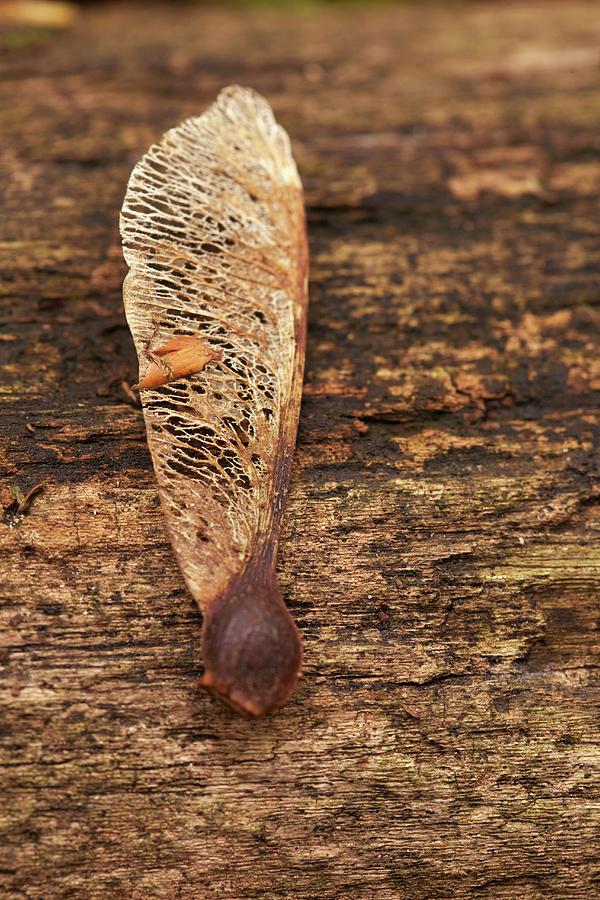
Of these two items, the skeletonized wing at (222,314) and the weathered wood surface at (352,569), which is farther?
the skeletonized wing at (222,314)

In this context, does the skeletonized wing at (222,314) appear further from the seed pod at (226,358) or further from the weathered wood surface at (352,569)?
the weathered wood surface at (352,569)

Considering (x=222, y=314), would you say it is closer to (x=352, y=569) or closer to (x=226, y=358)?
(x=226, y=358)

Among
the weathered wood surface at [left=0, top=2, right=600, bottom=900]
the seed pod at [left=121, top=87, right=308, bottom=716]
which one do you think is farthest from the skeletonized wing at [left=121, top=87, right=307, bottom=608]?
the weathered wood surface at [left=0, top=2, right=600, bottom=900]

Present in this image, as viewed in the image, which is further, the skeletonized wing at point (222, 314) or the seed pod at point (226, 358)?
the skeletonized wing at point (222, 314)

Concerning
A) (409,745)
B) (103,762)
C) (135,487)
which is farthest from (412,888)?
(135,487)

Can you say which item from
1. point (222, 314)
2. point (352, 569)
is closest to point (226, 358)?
point (222, 314)

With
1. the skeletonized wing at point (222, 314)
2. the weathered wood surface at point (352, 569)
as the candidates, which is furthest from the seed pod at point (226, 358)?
the weathered wood surface at point (352, 569)
